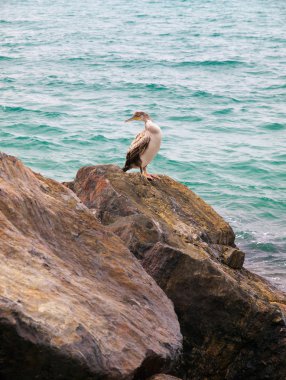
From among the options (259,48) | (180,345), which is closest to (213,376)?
(180,345)

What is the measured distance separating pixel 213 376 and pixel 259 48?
128 feet

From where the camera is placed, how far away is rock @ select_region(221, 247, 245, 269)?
962cm

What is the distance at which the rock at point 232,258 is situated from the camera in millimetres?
9617

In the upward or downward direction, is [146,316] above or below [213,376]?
above

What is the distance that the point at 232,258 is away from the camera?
→ 9.68 meters

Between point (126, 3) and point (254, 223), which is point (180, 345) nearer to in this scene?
point (254, 223)

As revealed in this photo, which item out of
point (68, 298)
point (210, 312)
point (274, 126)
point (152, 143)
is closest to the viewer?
point (68, 298)

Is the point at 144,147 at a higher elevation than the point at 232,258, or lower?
higher

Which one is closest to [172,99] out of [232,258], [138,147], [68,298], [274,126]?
[274,126]

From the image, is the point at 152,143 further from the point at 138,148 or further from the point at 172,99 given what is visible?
the point at 172,99

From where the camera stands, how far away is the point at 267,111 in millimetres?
30562

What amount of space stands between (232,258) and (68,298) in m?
4.39

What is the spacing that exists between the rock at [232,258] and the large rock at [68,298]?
2.58 metres

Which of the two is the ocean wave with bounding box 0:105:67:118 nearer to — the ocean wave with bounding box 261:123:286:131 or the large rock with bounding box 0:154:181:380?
the ocean wave with bounding box 261:123:286:131
